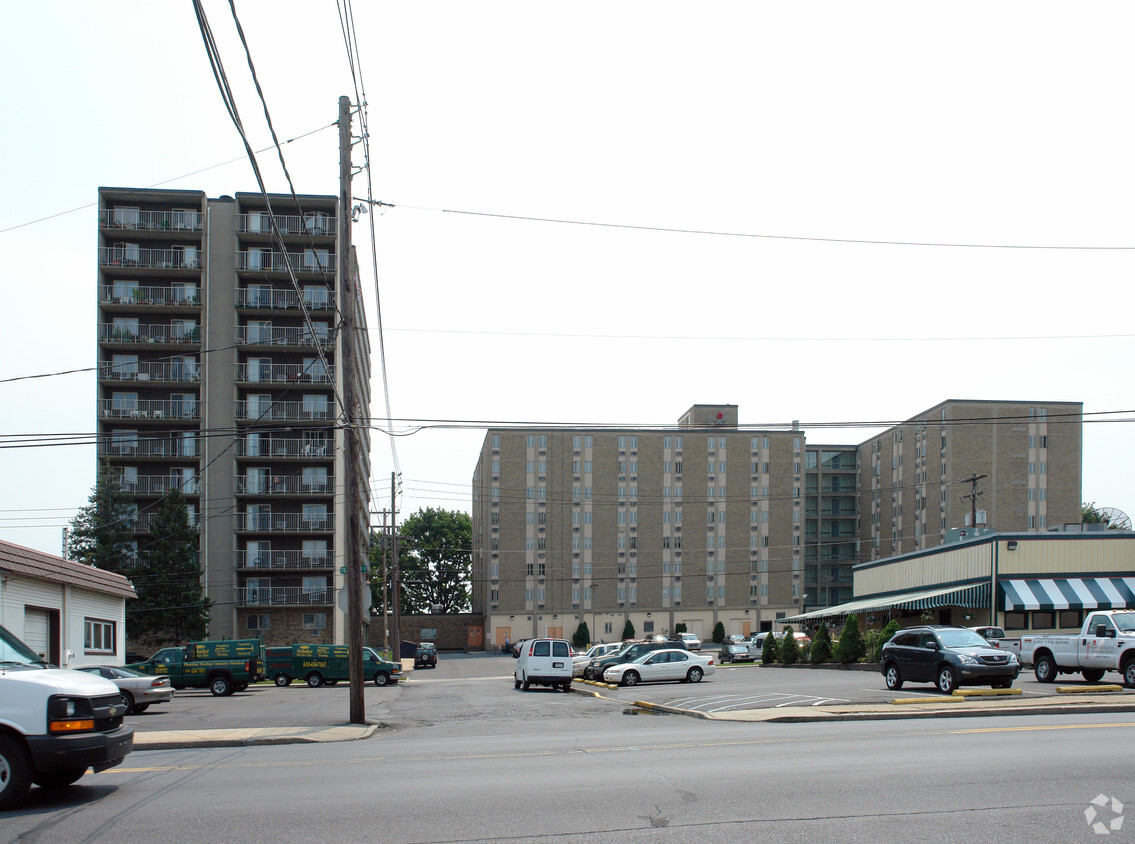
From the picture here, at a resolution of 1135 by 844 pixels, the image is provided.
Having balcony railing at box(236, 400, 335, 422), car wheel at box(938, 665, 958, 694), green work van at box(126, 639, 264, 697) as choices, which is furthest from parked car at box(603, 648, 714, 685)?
balcony railing at box(236, 400, 335, 422)

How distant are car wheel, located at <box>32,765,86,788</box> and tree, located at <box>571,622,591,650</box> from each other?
8931 centimetres

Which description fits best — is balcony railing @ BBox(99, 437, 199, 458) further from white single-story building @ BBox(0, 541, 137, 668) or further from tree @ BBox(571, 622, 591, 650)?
tree @ BBox(571, 622, 591, 650)

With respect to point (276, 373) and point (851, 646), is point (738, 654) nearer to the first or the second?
point (851, 646)

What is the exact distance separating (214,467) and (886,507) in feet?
249

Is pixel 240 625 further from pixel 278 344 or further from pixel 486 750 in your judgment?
pixel 486 750

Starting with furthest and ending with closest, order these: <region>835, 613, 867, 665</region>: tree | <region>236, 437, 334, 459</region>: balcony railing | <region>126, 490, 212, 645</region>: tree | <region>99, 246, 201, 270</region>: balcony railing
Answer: <region>236, 437, 334, 459</region>: balcony railing, <region>99, 246, 201, 270</region>: balcony railing, <region>126, 490, 212, 645</region>: tree, <region>835, 613, 867, 665</region>: tree

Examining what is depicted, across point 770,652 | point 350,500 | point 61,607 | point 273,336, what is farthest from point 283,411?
point 350,500

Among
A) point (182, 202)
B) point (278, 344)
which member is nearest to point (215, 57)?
point (278, 344)

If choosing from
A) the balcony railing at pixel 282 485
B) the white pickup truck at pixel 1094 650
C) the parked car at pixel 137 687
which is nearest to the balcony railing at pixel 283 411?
the balcony railing at pixel 282 485

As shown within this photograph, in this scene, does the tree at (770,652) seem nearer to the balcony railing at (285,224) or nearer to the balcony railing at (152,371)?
the balcony railing at (285,224)

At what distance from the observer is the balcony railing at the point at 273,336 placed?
6331cm

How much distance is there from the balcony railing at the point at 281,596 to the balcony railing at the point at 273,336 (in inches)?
625

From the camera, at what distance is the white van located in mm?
35781

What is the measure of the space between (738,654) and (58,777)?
174 ft
